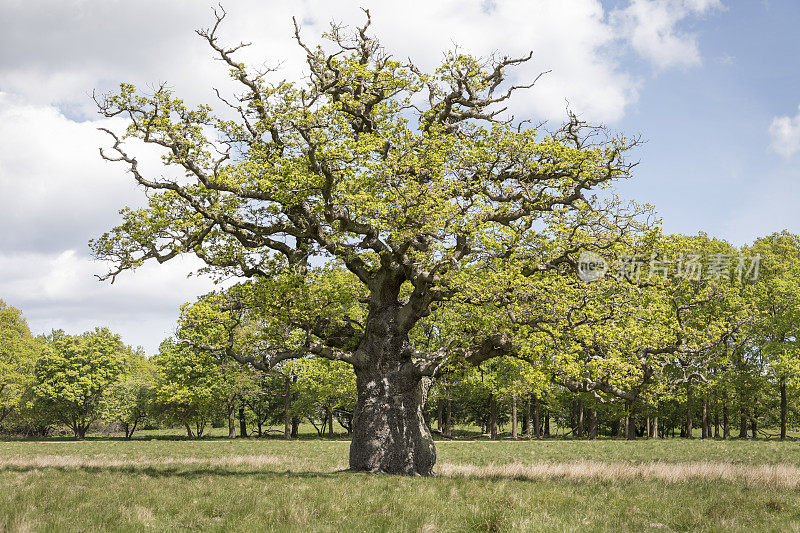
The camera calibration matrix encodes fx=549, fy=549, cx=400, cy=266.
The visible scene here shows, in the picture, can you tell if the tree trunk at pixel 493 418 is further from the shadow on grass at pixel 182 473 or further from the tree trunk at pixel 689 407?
the shadow on grass at pixel 182 473

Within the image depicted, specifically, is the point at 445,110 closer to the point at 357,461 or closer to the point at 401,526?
the point at 357,461

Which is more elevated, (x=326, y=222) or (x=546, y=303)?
(x=326, y=222)

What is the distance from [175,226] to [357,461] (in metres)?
9.86

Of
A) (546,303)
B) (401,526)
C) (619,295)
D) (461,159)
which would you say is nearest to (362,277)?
(461,159)

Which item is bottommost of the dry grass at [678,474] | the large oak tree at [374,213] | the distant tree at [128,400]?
the distant tree at [128,400]

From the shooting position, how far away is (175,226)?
17562mm

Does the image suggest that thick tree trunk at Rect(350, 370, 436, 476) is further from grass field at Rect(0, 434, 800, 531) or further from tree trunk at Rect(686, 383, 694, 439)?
tree trunk at Rect(686, 383, 694, 439)

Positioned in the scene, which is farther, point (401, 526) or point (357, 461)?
point (357, 461)

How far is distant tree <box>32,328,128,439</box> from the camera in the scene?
206 feet

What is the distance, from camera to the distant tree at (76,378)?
2477 inches

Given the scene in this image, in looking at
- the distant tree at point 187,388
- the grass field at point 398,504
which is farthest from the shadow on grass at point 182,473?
the distant tree at point 187,388

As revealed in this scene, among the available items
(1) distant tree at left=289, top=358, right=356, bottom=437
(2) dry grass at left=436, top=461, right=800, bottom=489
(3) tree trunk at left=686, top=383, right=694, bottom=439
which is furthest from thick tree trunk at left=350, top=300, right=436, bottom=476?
(3) tree trunk at left=686, top=383, right=694, bottom=439

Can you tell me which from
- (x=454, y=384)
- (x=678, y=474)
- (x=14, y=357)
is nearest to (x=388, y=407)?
(x=678, y=474)

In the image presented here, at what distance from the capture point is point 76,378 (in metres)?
64.2
